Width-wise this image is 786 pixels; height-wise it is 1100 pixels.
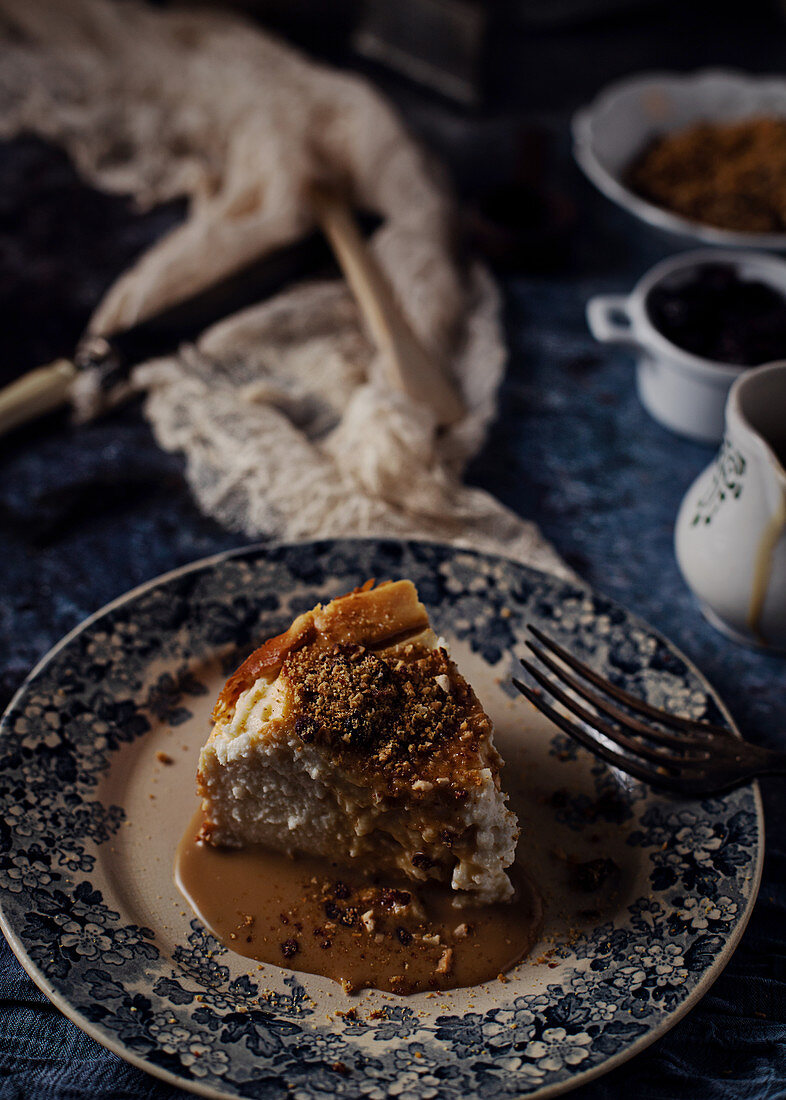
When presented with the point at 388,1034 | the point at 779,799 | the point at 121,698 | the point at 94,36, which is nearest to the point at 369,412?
the point at 121,698

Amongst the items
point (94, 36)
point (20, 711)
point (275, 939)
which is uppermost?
point (94, 36)

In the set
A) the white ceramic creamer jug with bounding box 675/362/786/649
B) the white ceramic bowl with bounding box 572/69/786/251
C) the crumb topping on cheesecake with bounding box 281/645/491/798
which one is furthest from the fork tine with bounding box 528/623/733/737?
the white ceramic bowl with bounding box 572/69/786/251

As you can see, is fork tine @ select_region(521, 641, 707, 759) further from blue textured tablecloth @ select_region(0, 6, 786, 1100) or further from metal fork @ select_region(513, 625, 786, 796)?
blue textured tablecloth @ select_region(0, 6, 786, 1100)

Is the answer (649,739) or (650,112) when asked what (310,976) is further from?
(650,112)

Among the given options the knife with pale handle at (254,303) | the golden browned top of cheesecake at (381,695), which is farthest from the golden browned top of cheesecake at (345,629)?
the knife with pale handle at (254,303)

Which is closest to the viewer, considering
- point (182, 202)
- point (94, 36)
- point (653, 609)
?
point (653, 609)

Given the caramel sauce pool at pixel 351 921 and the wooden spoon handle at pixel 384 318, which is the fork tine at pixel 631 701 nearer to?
the caramel sauce pool at pixel 351 921

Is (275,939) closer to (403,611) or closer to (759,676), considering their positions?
(403,611)

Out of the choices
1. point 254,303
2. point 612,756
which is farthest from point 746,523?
point 254,303
